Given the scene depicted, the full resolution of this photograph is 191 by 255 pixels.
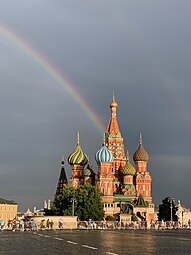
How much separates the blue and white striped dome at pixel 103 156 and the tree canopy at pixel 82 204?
1472cm

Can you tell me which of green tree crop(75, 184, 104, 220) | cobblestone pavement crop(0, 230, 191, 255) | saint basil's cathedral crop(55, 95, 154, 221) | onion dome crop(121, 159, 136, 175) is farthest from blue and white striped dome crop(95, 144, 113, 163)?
cobblestone pavement crop(0, 230, 191, 255)

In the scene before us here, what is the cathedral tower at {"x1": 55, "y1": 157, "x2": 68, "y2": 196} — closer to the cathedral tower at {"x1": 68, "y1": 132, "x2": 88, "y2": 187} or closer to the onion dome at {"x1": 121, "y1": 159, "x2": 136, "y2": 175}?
the cathedral tower at {"x1": 68, "y1": 132, "x2": 88, "y2": 187}

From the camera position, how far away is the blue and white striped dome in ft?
347

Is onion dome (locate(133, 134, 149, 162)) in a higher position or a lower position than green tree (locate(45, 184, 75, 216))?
higher

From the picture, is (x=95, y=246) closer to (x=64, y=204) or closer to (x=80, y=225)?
(x=80, y=225)

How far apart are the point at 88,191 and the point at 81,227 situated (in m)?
26.4

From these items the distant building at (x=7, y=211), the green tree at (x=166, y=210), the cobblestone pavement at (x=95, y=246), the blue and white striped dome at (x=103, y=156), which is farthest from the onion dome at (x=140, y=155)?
the cobblestone pavement at (x=95, y=246)

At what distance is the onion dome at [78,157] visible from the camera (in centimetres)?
11112

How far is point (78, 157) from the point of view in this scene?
112m

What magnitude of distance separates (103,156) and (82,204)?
19.9 meters

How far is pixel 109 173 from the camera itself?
105250 mm

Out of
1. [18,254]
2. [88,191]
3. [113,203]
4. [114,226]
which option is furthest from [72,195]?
[18,254]

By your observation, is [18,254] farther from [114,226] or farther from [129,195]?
[129,195]

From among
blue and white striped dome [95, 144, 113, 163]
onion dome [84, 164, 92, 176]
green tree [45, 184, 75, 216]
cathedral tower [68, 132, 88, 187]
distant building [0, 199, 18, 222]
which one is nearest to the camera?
green tree [45, 184, 75, 216]
